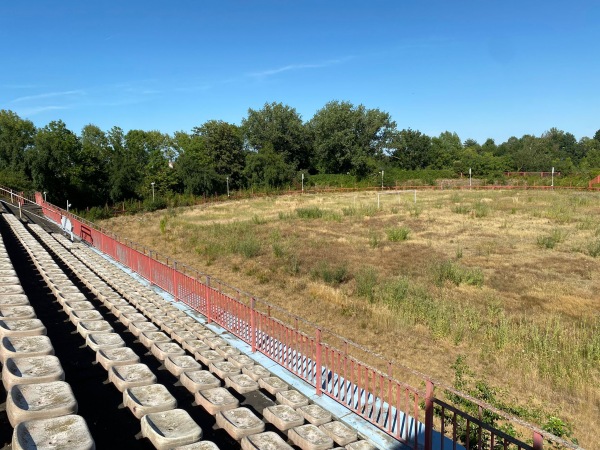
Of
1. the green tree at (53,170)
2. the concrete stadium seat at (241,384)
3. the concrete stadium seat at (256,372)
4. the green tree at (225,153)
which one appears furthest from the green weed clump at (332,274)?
the green tree at (225,153)

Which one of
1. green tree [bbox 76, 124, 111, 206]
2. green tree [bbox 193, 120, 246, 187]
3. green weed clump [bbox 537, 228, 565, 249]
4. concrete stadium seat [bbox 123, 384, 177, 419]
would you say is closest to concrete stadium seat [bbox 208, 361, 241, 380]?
concrete stadium seat [bbox 123, 384, 177, 419]

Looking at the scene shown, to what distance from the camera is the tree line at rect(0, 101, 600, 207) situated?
139 ft

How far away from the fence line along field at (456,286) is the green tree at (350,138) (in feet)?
128

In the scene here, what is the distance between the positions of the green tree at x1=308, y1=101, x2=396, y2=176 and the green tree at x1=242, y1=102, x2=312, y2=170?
2.29 m

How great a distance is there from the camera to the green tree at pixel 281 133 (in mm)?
68062

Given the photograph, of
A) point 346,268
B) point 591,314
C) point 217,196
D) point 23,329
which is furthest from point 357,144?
point 23,329

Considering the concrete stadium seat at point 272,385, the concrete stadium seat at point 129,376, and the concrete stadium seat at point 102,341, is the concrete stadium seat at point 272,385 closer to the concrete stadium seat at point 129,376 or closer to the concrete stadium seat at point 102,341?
the concrete stadium seat at point 129,376

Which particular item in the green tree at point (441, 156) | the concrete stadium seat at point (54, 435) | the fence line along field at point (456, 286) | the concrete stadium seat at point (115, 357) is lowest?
the fence line along field at point (456, 286)

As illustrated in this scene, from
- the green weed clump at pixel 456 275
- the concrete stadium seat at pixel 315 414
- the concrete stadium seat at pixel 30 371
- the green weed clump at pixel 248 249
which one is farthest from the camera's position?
the green weed clump at pixel 248 249

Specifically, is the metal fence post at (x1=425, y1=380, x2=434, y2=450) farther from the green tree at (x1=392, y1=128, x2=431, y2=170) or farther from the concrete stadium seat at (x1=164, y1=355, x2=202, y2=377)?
the green tree at (x1=392, y1=128, x2=431, y2=170)

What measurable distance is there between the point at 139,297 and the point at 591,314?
1114cm

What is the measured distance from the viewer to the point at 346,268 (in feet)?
53.2

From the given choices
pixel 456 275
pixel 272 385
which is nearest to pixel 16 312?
pixel 272 385

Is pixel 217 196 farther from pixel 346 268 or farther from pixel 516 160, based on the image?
pixel 516 160
